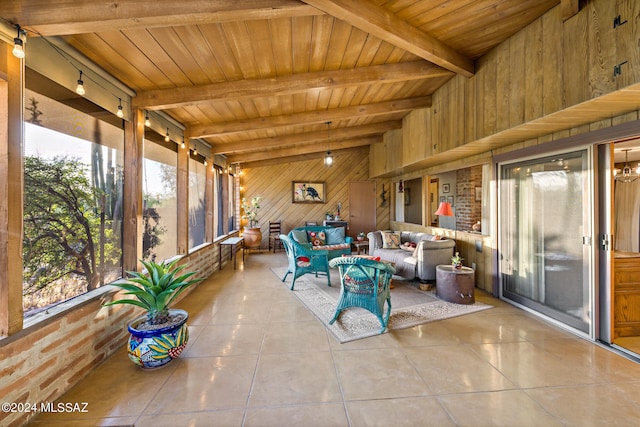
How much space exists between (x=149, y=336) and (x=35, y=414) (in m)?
0.72

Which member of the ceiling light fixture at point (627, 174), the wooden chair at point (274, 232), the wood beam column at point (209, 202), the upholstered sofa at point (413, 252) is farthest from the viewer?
the wooden chair at point (274, 232)

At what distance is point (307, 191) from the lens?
337 inches

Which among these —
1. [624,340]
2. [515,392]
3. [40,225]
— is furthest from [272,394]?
[624,340]

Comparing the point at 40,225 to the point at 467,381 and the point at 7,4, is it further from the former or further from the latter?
the point at 467,381

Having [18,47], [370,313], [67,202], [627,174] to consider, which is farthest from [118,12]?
[627,174]

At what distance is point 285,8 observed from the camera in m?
1.87

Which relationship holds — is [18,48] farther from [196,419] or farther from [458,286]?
[458,286]

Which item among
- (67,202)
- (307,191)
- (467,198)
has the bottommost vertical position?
(67,202)

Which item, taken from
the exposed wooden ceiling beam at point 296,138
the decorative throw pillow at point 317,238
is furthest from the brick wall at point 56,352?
the exposed wooden ceiling beam at point 296,138

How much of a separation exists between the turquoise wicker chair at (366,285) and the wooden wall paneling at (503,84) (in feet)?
6.61

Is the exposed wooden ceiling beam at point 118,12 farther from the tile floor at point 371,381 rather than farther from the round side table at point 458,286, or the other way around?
the round side table at point 458,286

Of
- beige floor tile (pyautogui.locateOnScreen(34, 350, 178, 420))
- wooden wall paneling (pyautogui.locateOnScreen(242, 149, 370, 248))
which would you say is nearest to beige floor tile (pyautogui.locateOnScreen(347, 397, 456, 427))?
beige floor tile (pyautogui.locateOnScreen(34, 350, 178, 420))

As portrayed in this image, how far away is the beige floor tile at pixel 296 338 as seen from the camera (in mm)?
2629

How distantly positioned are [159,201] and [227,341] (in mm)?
2136
